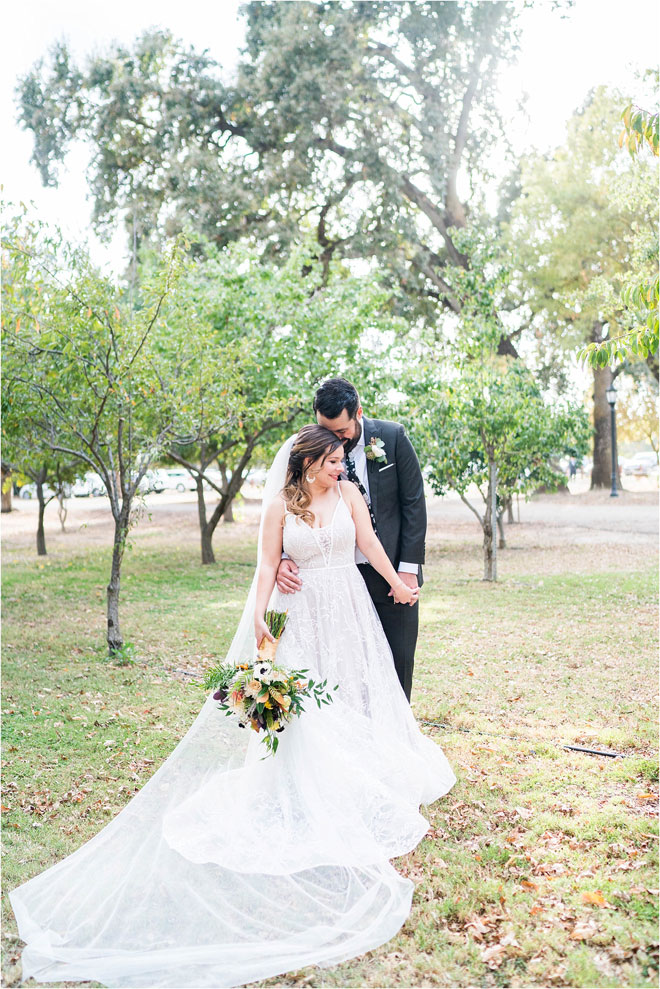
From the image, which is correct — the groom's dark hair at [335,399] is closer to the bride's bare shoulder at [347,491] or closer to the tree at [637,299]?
the bride's bare shoulder at [347,491]

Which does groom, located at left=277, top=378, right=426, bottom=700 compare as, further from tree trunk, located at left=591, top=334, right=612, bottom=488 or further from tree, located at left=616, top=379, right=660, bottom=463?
tree, located at left=616, top=379, right=660, bottom=463

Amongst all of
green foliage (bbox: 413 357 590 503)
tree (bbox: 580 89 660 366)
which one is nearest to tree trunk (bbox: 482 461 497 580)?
green foliage (bbox: 413 357 590 503)

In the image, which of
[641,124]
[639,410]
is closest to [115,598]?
[641,124]

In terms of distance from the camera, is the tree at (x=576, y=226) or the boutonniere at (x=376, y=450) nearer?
the boutonniere at (x=376, y=450)

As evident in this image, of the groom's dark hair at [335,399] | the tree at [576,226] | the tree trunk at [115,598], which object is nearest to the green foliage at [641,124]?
the groom's dark hair at [335,399]

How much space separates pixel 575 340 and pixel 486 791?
24.2 metres

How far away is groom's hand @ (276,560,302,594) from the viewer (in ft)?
14.0

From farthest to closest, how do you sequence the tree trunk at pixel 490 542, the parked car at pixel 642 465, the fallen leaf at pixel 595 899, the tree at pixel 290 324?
1. the parked car at pixel 642 465
2. the tree trunk at pixel 490 542
3. the tree at pixel 290 324
4. the fallen leaf at pixel 595 899

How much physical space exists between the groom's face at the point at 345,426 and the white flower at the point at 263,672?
1.30 metres

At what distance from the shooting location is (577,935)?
3.24 meters

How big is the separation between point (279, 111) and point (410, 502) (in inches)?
638

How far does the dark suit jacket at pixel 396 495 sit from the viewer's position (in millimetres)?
4762

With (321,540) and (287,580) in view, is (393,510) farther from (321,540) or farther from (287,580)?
(287,580)

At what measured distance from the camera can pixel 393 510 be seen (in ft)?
15.9
